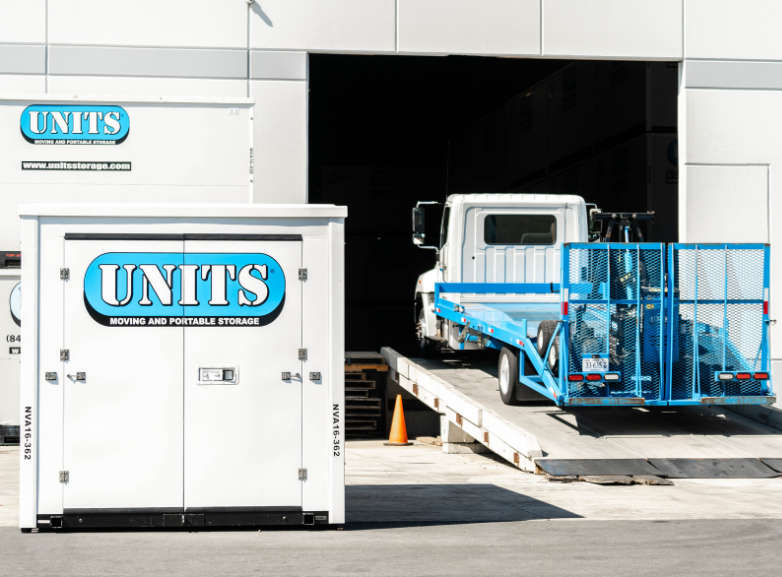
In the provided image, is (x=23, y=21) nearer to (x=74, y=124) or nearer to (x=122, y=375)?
(x=74, y=124)

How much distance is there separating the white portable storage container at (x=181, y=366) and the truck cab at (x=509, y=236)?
7.04 metres

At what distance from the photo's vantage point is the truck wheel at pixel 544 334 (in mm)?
10617

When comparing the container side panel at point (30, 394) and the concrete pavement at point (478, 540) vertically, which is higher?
the container side panel at point (30, 394)

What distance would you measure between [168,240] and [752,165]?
998cm

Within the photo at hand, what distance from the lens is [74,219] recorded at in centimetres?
688

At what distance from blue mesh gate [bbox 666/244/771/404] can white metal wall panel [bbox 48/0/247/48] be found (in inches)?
263

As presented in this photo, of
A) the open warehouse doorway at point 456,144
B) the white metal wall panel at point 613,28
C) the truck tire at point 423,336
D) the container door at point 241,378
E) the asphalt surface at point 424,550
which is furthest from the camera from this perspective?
the open warehouse doorway at point 456,144

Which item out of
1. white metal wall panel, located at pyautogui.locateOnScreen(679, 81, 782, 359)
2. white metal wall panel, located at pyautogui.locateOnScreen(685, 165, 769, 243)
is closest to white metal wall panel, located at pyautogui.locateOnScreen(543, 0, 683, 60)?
white metal wall panel, located at pyautogui.locateOnScreen(679, 81, 782, 359)

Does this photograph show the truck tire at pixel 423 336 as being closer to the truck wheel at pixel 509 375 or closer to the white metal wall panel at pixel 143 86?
the truck wheel at pixel 509 375

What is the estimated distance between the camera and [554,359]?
10594mm

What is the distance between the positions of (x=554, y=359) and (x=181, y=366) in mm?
4971

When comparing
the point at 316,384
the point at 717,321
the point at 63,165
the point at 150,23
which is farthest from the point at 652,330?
the point at 150,23

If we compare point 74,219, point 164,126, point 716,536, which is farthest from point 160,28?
point 716,536

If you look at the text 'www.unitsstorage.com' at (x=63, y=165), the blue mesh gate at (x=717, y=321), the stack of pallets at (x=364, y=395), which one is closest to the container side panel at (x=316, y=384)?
the text 'www.unitsstorage.com' at (x=63, y=165)
